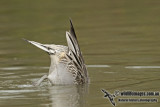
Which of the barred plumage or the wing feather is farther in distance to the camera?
the barred plumage

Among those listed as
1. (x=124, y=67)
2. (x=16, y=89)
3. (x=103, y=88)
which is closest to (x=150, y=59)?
(x=124, y=67)

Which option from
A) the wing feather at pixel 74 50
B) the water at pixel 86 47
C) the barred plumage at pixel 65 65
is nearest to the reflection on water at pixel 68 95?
the water at pixel 86 47

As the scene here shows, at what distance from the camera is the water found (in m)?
10.5

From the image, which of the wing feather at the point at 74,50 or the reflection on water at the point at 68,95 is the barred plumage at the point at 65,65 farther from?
the reflection on water at the point at 68,95

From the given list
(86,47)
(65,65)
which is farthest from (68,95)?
(86,47)

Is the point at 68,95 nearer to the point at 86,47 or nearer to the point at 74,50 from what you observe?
the point at 74,50

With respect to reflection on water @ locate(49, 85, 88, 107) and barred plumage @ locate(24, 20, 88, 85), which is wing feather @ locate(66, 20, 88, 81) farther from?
reflection on water @ locate(49, 85, 88, 107)

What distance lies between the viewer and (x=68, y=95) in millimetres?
10398

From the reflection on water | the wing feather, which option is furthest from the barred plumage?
the reflection on water

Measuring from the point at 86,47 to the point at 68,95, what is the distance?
4.22 metres

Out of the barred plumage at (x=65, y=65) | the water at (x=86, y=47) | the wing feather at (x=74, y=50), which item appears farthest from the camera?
the barred plumage at (x=65, y=65)

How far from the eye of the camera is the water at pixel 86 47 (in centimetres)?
1048

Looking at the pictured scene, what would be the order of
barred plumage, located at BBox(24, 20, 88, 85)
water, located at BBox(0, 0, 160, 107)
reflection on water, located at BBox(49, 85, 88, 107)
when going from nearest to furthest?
reflection on water, located at BBox(49, 85, 88, 107), water, located at BBox(0, 0, 160, 107), barred plumage, located at BBox(24, 20, 88, 85)

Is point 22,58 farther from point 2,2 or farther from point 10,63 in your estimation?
point 2,2
